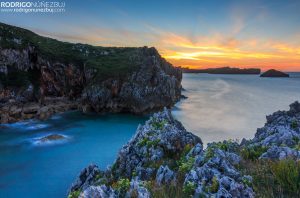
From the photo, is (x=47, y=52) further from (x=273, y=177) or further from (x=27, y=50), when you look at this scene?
(x=273, y=177)

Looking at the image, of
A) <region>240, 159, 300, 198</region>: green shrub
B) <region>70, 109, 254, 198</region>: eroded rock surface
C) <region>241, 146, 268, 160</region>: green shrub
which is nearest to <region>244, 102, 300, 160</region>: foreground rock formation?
<region>241, 146, 268, 160</region>: green shrub

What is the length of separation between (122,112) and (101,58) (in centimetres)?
3893

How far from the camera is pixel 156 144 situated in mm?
19344

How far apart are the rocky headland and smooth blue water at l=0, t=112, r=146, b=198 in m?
16.4

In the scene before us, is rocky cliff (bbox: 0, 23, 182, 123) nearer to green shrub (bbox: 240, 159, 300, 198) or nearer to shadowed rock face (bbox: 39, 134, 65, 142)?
shadowed rock face (bbox: 39, 134, 65, 142)

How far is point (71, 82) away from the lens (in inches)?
3639

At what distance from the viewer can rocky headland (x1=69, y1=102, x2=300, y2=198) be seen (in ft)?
35.6

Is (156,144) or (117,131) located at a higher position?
(156,144)

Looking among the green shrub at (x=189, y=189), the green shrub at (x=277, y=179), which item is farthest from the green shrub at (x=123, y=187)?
the green shrub at (x=277, y=179)

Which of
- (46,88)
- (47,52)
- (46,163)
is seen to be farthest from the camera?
(47,52)

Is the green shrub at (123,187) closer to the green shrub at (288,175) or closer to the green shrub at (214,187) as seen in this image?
the green shrub at (214,187)

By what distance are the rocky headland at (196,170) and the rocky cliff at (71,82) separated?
2307 inches

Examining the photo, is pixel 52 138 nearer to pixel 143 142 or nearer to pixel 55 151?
pixel 55 151

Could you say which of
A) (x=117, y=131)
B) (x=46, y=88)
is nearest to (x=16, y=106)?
(x=46, y=88)
